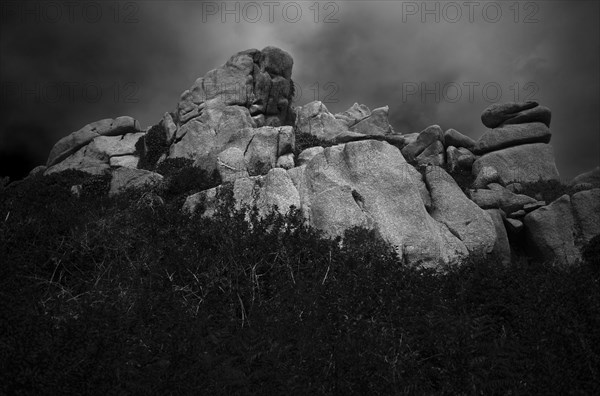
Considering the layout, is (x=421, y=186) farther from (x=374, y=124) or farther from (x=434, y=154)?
(x=374, y=124)

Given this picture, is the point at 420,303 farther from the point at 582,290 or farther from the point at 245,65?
the point at 245,65

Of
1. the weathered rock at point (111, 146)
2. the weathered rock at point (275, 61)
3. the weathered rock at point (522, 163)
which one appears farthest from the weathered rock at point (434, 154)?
the weathered rock at point (111, 146)

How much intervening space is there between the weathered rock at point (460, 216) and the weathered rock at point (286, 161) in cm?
815

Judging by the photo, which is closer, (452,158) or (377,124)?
(452,158)

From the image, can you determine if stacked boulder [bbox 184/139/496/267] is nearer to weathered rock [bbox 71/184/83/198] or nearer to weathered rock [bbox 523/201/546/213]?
weathered rock [bbox 523/201/546/213]

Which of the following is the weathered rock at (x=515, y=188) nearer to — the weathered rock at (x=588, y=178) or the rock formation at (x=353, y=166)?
the rock formation at (x=353, y=166)

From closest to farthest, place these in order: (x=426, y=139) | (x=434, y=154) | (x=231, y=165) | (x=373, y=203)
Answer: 1. (x=373, y=203)
2. (x=231, y=165)
3. (x=434, y=154)
4. (x=426, y=139)

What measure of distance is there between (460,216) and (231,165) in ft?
37.7

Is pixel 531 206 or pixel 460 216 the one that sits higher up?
pixel 531 206

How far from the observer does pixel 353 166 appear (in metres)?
18.7

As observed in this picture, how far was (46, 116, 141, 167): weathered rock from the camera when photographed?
3783 cm

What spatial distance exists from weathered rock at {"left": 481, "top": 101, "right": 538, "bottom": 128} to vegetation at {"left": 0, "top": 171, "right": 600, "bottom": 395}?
22645 millimetres

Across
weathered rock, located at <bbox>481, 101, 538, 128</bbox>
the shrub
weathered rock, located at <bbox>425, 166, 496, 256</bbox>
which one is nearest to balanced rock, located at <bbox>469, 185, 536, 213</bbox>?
weathered rock, located at <bbox>425, 166, 496, 256</bbox>

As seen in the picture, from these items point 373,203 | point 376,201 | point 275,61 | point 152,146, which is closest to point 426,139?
point 275,61
